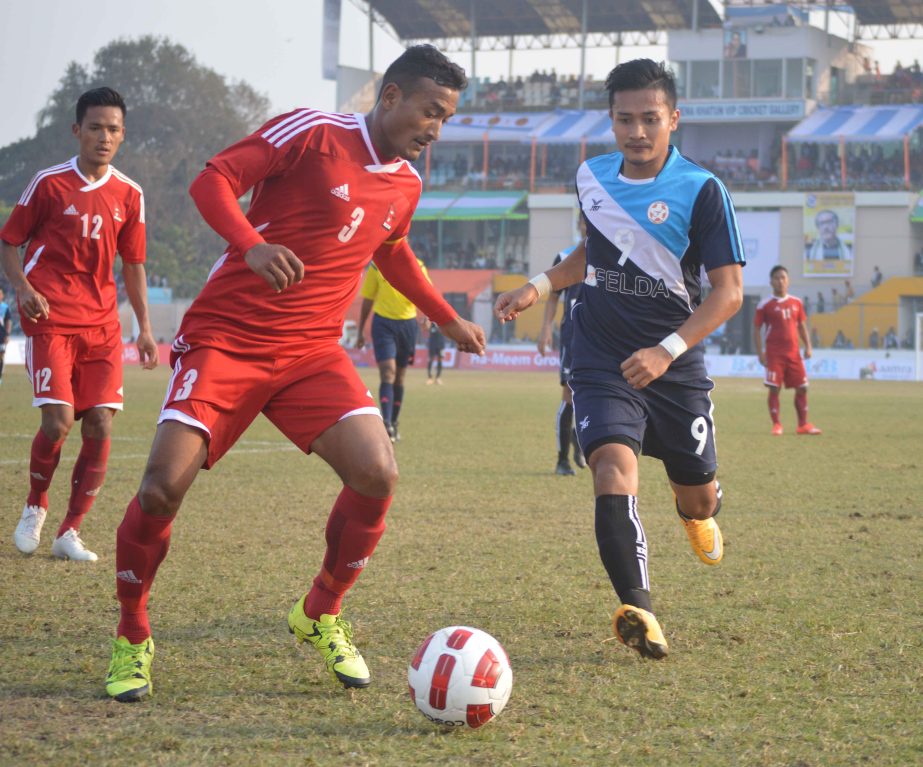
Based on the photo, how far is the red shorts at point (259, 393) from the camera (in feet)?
14.5

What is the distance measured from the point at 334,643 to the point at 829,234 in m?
50.3

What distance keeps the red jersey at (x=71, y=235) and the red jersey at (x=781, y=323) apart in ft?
39.9

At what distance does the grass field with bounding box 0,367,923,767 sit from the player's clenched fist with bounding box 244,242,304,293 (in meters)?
1.36

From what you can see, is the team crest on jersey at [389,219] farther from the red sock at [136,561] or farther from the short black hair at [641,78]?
the red sock at [136,561]

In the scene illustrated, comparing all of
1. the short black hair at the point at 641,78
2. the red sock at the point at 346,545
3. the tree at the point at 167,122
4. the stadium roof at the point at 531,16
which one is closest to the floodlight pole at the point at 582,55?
the stadium roof at the point at 531,16

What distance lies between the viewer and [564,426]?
36.5 feet

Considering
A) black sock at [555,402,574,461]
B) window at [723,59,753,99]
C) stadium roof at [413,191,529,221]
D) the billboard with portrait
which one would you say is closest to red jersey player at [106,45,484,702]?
black sock at [555,402,574,461]

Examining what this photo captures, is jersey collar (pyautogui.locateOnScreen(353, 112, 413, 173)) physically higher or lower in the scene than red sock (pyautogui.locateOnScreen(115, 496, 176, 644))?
higher

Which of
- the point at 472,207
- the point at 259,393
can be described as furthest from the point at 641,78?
the point at 472,207

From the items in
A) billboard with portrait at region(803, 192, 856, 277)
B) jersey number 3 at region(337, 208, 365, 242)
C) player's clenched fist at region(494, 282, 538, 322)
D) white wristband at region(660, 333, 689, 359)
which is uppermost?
billboard with portrait at region(803, 192, 856, 277)

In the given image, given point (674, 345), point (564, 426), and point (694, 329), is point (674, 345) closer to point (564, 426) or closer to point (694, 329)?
point (694, 329)

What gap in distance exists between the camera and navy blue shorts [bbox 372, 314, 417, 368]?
46.0 ft

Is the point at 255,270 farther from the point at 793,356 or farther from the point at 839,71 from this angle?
the point at 839,71

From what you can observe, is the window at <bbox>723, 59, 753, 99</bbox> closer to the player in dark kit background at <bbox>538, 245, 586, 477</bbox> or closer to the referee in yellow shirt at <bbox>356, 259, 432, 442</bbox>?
the referee in yellow shirt at <bbox>356, 259, 432, 442</bbox>
